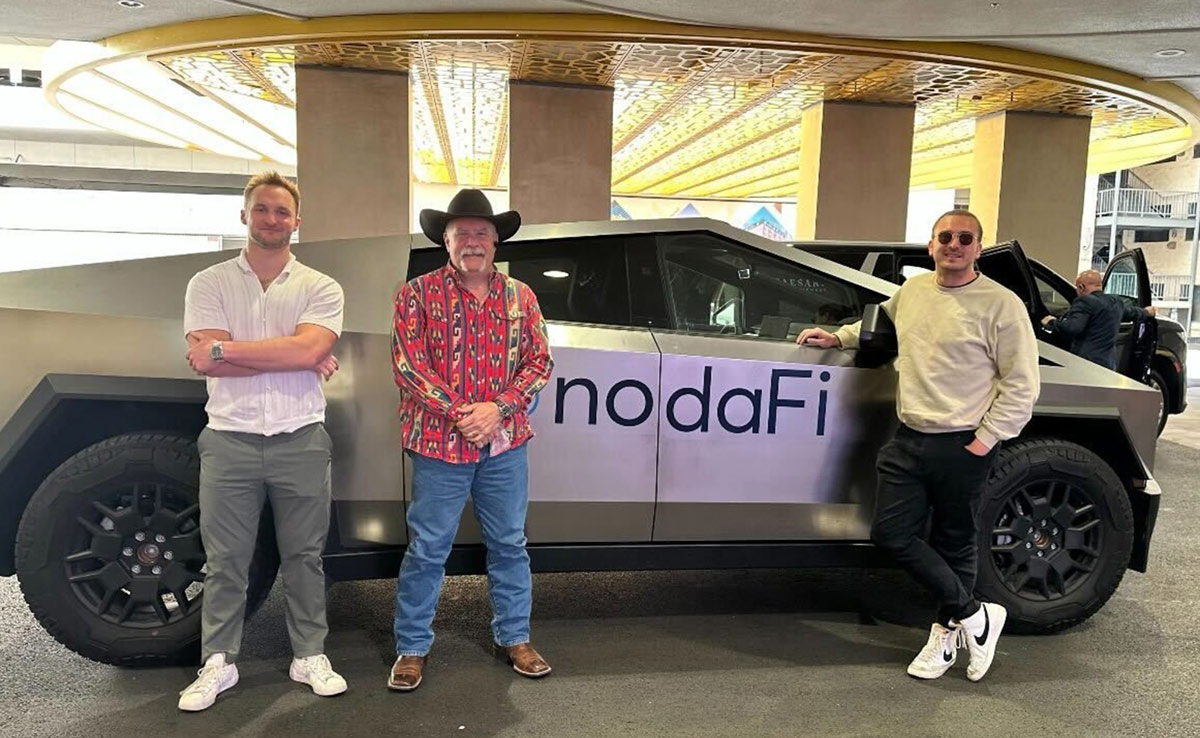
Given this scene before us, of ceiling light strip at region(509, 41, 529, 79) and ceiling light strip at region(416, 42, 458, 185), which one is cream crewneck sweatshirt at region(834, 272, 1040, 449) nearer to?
ceiling light strip at region(509, 41, 529, 79)

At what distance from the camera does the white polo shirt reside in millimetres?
2514

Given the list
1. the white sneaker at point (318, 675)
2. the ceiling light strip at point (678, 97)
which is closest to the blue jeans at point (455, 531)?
the white sneaker at point (318, 675)

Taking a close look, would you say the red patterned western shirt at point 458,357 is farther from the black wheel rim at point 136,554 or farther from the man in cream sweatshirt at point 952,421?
the man in cream sweatshirt at point 952,421

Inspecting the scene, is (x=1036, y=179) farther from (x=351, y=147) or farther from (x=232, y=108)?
(x=232, y=108)

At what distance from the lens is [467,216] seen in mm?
2557

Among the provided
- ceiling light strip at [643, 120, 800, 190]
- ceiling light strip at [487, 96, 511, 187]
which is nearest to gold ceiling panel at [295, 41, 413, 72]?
ceiling light strip at [487, 96, 511, 187]

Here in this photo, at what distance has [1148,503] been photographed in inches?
128

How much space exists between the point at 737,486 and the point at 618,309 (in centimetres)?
76

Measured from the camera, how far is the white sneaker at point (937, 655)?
2.90m

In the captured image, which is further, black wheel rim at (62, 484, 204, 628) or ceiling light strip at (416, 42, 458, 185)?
ceiling light strip at (416, 42, 458, 185)

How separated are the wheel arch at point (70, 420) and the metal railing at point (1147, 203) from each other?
A: 2297 cm

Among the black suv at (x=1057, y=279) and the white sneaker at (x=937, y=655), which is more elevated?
the black suv at (x=1057, y=279)

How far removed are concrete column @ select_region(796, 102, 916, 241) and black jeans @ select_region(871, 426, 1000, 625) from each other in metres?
8.94

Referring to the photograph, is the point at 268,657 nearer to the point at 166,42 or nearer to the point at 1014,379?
the point at 1014,379
